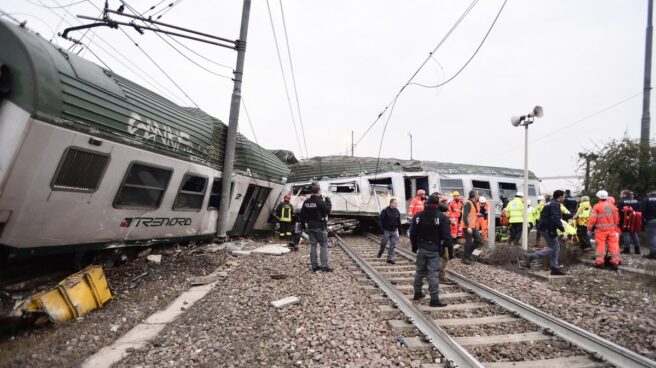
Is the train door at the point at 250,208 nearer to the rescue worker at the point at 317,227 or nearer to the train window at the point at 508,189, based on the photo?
the rescue worker at the point at 317,227

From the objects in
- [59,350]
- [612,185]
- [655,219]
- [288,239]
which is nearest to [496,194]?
[612,185]

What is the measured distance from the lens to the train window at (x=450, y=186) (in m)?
14.8

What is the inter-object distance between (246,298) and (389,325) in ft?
7.36

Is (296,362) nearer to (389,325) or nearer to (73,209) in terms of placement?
(389,325)

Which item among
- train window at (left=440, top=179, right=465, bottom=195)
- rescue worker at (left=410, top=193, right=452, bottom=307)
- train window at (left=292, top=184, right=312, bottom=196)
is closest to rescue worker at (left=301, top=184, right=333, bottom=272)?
rescue worker at (left=410, top=193, right=452, bottom=307)

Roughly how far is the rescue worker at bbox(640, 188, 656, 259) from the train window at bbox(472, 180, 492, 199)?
694 centimetres

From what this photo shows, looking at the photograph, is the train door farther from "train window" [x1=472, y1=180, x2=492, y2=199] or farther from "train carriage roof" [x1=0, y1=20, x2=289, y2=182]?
"train window" [x1=472, y1=180, x2=492, y2=199]

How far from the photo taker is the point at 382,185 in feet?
46.4

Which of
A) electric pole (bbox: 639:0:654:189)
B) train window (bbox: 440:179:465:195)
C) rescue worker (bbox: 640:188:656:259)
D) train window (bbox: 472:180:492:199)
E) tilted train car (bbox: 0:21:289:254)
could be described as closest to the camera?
tilted train car (bbox: 0:21:289:254)

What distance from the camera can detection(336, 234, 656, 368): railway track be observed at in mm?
3189

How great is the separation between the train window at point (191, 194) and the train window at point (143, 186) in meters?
0.53

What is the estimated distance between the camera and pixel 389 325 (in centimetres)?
403

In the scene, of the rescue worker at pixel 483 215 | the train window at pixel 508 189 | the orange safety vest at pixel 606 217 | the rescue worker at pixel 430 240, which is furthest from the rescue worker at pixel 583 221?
the train window at pixel 508 189

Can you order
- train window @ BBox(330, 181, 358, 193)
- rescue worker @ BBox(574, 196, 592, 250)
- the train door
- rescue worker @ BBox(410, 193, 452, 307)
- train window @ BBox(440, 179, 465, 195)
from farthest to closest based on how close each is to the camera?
train window @ BBox(440, 179, 465, 195), train window @ BBox(330, 181, 358, 193), the train door, rescue worker @ BBox(574, 196, 592, 250), rescue worker @ BBox(410, 193, 452, 307)
